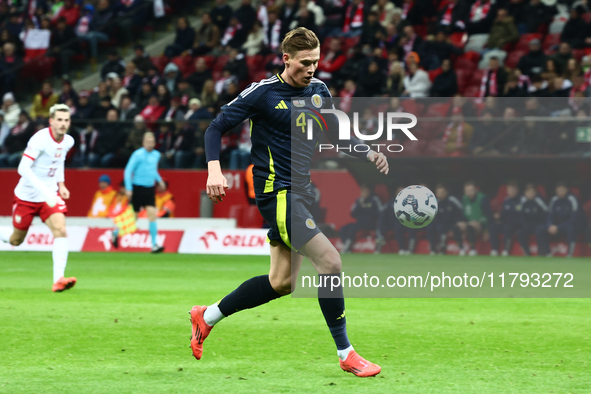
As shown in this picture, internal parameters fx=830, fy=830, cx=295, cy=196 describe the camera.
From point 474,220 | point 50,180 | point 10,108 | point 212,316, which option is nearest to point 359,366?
point 212,316

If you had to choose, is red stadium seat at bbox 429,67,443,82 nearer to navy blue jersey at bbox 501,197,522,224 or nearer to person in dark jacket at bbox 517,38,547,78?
person in dark jacket at bbox 517,38,547,78

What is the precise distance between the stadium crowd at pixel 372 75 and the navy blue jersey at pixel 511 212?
4.94 ft

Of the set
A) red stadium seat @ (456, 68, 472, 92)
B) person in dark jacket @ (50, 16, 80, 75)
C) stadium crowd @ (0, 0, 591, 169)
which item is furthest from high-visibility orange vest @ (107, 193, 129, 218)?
red stadium seat @ (456, 68, 472, 92)

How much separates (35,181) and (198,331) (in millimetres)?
4478

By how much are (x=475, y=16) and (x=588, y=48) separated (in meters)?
2.85

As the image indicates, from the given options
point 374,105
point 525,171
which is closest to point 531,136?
point 525,171

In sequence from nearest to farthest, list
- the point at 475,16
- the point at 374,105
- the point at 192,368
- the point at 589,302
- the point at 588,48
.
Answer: the point at 192,368, the point at 589,302, the point at 374,105, the point at 588,48, the point at 475,16

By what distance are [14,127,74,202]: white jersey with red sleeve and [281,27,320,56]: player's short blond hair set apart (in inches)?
205

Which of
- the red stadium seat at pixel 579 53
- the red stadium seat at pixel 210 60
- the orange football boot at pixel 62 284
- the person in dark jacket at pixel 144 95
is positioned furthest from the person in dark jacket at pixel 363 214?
the red stadium seat at pixel 210 60

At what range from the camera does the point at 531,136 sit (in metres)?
14.1

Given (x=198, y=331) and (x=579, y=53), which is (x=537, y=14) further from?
(x=198, y=331)

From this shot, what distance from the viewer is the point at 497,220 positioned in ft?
40.5

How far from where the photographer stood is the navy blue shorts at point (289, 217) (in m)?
5.05

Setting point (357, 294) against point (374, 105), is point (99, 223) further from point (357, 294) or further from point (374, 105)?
point (357, 294)
